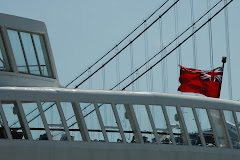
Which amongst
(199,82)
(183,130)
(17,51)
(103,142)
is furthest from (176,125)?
(199,82)

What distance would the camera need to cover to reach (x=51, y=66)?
1328 inches

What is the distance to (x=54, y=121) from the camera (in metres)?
28.0

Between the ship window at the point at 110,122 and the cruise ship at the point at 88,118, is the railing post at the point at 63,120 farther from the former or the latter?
the ship window at the point at 110,122

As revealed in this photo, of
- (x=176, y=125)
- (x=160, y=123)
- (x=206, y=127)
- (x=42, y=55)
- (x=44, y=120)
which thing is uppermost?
(x=42, y=55)

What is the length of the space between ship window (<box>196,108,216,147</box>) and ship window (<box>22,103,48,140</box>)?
6974 mm

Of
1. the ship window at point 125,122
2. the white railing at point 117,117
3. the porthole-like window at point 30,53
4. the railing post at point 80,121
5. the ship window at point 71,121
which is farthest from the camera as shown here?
the porthole-like window at point 30,53

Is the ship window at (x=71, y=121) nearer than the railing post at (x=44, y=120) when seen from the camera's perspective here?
No

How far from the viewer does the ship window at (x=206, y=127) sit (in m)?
31.8

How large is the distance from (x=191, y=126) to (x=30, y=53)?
23.1ft

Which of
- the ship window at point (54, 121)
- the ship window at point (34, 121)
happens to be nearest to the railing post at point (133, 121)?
the ship window at point (54, 121)

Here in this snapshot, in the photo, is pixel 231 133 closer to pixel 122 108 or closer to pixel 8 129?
pixel 122 108

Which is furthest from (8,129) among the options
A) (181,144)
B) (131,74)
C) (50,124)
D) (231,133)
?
(131,74)

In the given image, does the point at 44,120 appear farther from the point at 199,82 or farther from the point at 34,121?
the point at 199,82

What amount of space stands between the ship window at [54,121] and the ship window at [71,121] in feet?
0.90
